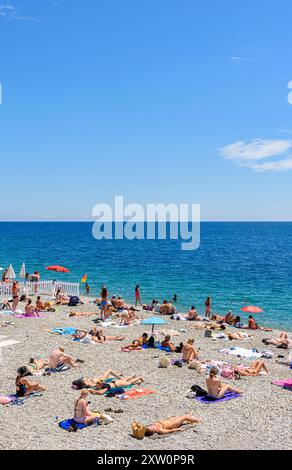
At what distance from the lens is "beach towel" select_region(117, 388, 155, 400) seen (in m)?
11.7

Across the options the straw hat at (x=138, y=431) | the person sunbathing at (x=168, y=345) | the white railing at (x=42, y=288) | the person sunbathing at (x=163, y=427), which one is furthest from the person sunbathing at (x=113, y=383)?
the white railing at (x=42, y=288)

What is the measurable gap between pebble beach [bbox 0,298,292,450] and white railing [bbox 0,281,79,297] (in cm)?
946

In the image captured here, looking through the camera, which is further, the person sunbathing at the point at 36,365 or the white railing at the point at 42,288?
the white railing at the point at 42,288

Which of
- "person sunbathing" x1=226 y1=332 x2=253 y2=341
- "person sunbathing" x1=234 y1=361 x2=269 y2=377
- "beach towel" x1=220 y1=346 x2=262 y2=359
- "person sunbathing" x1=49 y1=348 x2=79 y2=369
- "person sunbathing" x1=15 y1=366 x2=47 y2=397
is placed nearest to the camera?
→ "person sunbathing" x1=15 y1=366 x2=47 y2=397

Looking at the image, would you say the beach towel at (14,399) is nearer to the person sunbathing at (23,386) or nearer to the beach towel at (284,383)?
the person sunbathing at (23,386)

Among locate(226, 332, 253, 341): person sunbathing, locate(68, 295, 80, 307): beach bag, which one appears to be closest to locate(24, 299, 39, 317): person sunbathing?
locate(68, 295, 80, 307): beach bag

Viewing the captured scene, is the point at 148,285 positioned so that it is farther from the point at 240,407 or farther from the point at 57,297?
the point at 240,407

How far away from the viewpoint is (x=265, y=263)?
70.8m

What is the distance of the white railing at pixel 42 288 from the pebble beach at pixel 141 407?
31.0 feet

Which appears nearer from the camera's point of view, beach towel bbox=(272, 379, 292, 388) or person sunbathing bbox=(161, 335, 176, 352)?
beach towel bbox=(272, 379, 292, 388)

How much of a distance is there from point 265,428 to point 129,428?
3077 mm

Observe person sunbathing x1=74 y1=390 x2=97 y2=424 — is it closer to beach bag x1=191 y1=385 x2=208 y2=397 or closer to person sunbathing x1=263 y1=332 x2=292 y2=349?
beach bag x1=191 y1=385 x2=208 y2=397

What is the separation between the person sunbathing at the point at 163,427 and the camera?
361 inches
